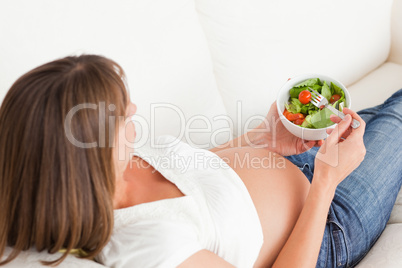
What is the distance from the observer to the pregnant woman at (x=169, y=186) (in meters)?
0.70

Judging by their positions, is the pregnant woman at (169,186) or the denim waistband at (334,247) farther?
the denim waistband at (334,247)

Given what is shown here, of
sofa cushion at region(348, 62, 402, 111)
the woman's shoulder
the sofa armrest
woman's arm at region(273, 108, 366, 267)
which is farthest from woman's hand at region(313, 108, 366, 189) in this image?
the sofa armrest

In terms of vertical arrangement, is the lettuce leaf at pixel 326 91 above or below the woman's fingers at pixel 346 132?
above

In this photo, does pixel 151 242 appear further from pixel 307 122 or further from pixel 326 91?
pixel 326 91

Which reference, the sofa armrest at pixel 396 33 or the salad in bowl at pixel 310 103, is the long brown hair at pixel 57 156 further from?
the sofa armrest at pixel 396 33

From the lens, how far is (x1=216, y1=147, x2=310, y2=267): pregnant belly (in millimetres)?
1014

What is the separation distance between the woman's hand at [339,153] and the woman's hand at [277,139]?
0.16 m

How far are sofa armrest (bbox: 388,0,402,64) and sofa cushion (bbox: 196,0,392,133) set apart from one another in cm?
7

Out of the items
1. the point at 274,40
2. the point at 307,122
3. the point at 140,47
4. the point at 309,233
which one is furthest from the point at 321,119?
the point at 140,47

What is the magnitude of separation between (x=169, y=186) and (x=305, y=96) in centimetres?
42

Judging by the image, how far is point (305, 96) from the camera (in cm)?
106

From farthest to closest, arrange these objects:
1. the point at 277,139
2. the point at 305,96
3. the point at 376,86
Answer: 1. the point at 376,86
2. the point at 277,139
3. the point at 305,96

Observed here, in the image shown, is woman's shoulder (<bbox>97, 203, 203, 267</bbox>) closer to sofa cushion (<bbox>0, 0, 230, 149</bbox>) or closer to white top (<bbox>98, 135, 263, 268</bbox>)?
white top (<bbox>98, 135, 263, 268</bbox>)

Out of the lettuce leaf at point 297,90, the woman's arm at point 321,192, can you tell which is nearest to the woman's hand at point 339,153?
the woman's arm at point 321,192
